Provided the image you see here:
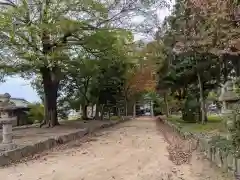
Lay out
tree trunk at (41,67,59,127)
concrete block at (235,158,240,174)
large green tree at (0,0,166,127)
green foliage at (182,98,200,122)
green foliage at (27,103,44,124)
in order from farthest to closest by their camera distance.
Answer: green foliage at (27,103,44,124), green foliage at (182,98,200,122), tree trunk at (41,67,59,127), large green tree at (0,0,166,127), concrete block at (235,158,240,174)

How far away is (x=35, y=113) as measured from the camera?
31031mm

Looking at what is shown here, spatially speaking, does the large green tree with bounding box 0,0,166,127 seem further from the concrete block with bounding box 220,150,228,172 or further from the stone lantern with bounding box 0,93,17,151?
the concrete block with bounding box 220,150,228,172

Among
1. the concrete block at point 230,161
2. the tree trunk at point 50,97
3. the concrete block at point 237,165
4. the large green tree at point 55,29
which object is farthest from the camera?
the tree trunk at point 50,97

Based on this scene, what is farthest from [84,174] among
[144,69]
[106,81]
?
[144,69]

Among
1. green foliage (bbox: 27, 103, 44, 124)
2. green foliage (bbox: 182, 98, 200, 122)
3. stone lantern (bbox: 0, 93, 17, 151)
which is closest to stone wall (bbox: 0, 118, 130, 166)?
stone lantern (bbox: 0, 93, 17, 151)

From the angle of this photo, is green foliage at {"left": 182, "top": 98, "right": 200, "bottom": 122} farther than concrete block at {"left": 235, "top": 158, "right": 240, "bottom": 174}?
Yes

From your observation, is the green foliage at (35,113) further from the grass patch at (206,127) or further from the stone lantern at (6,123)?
the stone lantern at (6,123)

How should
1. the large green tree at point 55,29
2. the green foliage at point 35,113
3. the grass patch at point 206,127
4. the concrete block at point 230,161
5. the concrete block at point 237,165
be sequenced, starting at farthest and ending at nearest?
the green foliage at point 35,113
the large green tree at point 55,29
the grass patch at point 206,127
the concrete block at point 230,161
the concrete block at point 237,165

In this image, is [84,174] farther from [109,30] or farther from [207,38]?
[109,30]

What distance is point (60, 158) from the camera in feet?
37.3

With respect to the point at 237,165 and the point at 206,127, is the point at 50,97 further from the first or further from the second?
the point at 237,165

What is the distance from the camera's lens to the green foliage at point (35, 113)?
30.9 m

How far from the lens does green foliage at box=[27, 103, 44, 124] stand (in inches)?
1216

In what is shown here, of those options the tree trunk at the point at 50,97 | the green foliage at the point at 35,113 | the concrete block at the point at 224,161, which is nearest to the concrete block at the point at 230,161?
the concrete block at the point at 224,161
